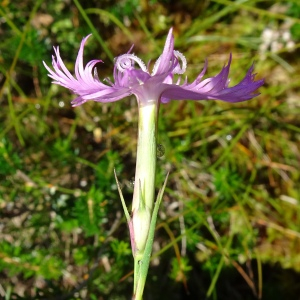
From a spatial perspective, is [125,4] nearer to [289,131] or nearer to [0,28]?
[0,28]

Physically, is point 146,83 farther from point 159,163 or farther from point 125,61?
point 159,163

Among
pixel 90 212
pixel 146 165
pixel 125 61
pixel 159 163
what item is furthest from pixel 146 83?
pixel 159 163

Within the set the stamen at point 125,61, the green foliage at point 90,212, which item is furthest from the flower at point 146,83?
the green foliage at point 90,212

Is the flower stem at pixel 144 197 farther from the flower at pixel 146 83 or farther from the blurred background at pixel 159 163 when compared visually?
the blurred background at pixel 159 163

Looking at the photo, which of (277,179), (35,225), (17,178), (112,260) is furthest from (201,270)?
(17,178)

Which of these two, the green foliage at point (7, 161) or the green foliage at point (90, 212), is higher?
the green foliage at point (7, 161)

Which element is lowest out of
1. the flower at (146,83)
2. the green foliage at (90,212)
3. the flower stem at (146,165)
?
the green foliage at (90,212)
